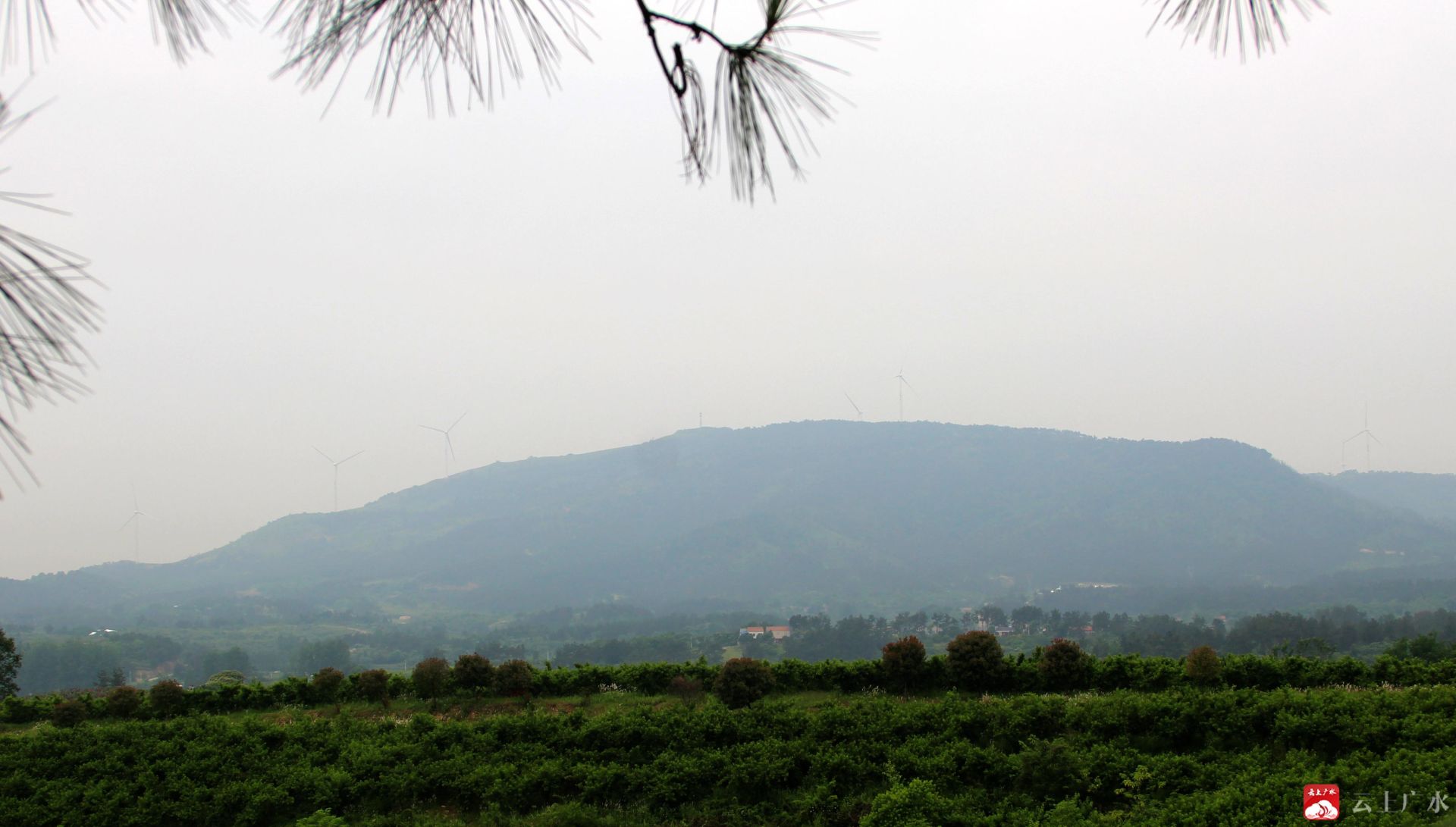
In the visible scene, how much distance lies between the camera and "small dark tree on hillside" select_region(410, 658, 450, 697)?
13.8 meters

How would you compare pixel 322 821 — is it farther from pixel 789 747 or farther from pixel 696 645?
pixel 696 645

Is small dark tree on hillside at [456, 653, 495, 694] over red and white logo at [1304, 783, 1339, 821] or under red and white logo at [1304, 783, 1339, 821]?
over

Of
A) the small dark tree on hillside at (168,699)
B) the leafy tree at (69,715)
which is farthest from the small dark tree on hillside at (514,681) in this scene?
the leafy tree at (69,715)

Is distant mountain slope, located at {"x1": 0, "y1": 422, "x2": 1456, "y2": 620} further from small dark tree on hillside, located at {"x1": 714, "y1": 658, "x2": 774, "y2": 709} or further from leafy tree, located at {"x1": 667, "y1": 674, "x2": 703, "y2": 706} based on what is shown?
small dark tree on hillside, located at {"x1": 714, "y1": 658, "x2": 774, "y2": 709}

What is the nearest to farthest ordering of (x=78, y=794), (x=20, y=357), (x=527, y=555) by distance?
(x=20, y=357) < (x=78, y=794) < (x=527, y=555)

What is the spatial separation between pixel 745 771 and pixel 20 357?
891cm

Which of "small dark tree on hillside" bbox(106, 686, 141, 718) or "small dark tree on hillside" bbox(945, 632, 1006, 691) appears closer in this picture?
"small dark tree on hillside" bbox(945, 632, 1006, 691)

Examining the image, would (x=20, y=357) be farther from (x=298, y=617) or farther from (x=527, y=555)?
(x=527, y=555)

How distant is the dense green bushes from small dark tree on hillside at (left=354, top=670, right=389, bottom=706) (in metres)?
1.85

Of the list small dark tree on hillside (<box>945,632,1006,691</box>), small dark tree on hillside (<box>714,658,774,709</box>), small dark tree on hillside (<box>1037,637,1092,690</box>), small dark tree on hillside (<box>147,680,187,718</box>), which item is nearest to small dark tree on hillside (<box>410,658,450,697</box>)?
small dark tree on hillside (<box>147,680,187,718</box>)

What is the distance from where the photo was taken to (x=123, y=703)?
45.8ft

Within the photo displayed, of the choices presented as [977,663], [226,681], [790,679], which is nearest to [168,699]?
[226,681]

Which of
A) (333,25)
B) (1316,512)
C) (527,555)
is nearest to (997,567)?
(1316,512)

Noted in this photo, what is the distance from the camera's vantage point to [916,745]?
971cm
